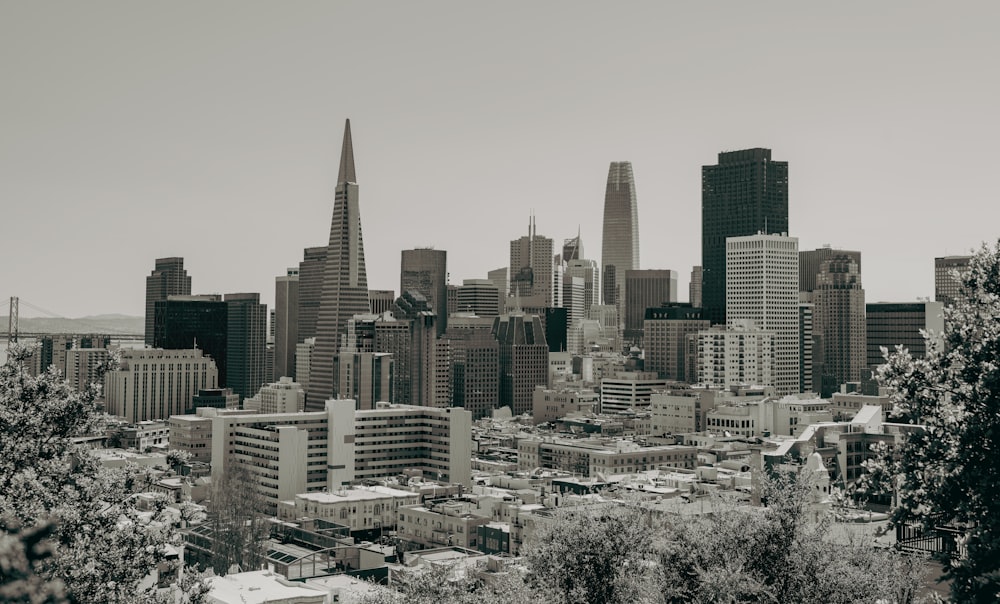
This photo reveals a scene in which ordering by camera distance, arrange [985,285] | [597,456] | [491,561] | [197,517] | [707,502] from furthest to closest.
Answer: [597,456] → [707,502] → [491,561] → [197,517] → [985,285]

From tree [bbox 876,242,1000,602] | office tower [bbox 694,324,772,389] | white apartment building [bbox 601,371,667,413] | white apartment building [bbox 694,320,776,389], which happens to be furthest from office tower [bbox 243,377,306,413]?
tree [bbox 876,242,1000,602]

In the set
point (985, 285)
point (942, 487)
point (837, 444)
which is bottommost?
point (837, 444)

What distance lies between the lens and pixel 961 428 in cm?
1541

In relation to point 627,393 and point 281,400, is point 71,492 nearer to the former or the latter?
point 281,400

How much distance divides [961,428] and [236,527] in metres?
66.0

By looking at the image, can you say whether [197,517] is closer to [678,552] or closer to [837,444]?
[678,552]

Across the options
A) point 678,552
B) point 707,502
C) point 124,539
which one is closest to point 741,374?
point 707,502

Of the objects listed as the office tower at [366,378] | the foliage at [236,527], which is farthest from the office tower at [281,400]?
the foliage at [236,527]

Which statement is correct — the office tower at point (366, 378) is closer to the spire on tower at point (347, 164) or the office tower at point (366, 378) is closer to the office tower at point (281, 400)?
the office tower at point (281, 400)

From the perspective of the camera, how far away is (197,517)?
19.6m

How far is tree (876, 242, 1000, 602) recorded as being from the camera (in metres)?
14.9

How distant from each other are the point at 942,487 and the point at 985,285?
367 centimetres

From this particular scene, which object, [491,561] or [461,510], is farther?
[461,510]

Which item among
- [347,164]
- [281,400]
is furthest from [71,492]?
[281,400]
